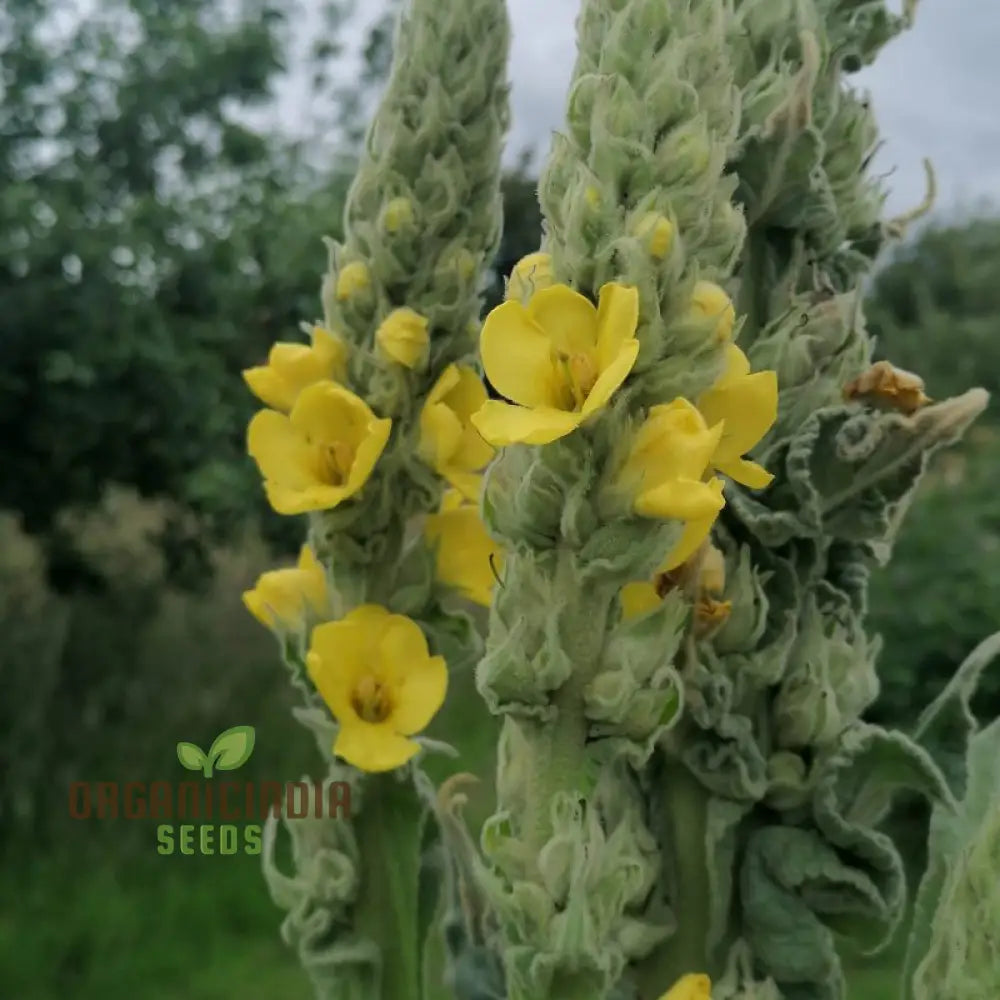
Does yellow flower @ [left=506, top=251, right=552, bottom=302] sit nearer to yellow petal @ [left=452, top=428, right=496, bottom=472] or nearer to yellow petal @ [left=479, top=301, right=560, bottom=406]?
yellow petal @ [left=479, top=301, right=560, bottom=406]

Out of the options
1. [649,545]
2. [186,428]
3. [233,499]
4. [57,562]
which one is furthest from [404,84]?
[57,562]

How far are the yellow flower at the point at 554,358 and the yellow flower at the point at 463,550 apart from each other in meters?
0.20

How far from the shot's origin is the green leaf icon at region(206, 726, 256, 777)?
1.78ft

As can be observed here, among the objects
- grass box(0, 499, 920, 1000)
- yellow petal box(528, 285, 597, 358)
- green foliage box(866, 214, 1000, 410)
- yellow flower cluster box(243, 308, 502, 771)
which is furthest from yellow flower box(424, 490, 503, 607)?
green foliage box(866, 214, 1000, 410)

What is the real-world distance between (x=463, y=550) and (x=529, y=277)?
22 centimetres

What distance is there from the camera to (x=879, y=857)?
476 mm

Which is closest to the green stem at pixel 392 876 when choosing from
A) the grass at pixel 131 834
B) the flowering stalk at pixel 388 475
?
the flowering stalk at pixel 388 475

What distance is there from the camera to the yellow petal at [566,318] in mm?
350

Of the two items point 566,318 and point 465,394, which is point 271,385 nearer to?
point 465,394

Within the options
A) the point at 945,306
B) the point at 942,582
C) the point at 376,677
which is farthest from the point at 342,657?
the point at 945,306

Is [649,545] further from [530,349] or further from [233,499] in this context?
[233,499]

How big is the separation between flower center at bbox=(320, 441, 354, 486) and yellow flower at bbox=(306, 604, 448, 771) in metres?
0.06

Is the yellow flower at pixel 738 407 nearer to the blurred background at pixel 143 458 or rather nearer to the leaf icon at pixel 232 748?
the leaf icon at pixel 232 748

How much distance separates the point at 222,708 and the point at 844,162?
1912mm
